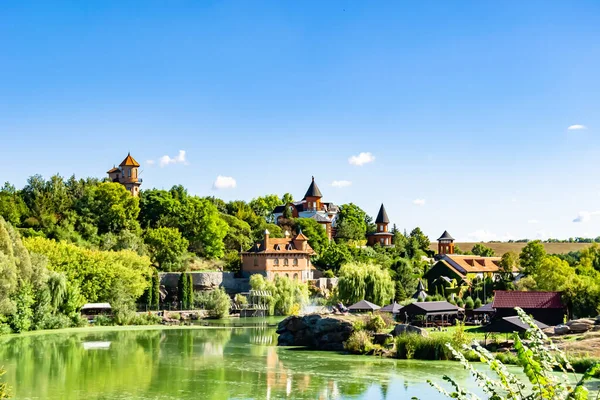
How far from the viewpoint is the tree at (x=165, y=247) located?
6034 centimetres

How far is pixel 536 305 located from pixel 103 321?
87.8 ft

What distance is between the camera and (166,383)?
75.0 ft

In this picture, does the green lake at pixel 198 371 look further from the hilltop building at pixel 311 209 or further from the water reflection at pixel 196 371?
the hilltop building at pixel 311 209

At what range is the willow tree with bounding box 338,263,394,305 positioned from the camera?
162 feet

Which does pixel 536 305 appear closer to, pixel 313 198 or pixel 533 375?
pixel 533 375

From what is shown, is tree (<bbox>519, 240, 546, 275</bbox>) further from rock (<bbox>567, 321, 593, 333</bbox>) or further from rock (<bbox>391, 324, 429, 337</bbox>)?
rock (<bbox>391, 324, 429, 337</bbox>)

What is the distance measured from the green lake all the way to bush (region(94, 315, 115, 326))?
8066 mm

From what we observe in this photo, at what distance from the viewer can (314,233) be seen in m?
76.4

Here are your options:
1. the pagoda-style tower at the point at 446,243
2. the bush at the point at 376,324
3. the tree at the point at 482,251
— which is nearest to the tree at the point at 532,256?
the pagoda-style tower at the point at 446,243

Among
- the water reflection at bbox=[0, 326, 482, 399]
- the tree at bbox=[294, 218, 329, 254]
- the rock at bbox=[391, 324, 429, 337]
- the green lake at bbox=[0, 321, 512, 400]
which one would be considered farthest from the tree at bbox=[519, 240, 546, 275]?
the green lake at bbox=[0, 321, 512, 400]

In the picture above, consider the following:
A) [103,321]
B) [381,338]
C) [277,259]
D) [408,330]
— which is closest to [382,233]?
[277,259]

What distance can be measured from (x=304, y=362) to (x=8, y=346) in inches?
565

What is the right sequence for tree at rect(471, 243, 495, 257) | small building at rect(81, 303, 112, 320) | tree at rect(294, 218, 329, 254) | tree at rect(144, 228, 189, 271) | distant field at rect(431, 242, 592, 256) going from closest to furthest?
small building at rect(81, 303, 112, 320) → tree at rect(144, 228, 189, 271) → tree at rect(294, 218, 329, 254) → tree at rect(471, 243, 495, 257) → distant field at rect(431, 242, 592, 256)

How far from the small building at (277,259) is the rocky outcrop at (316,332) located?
84.6ft
